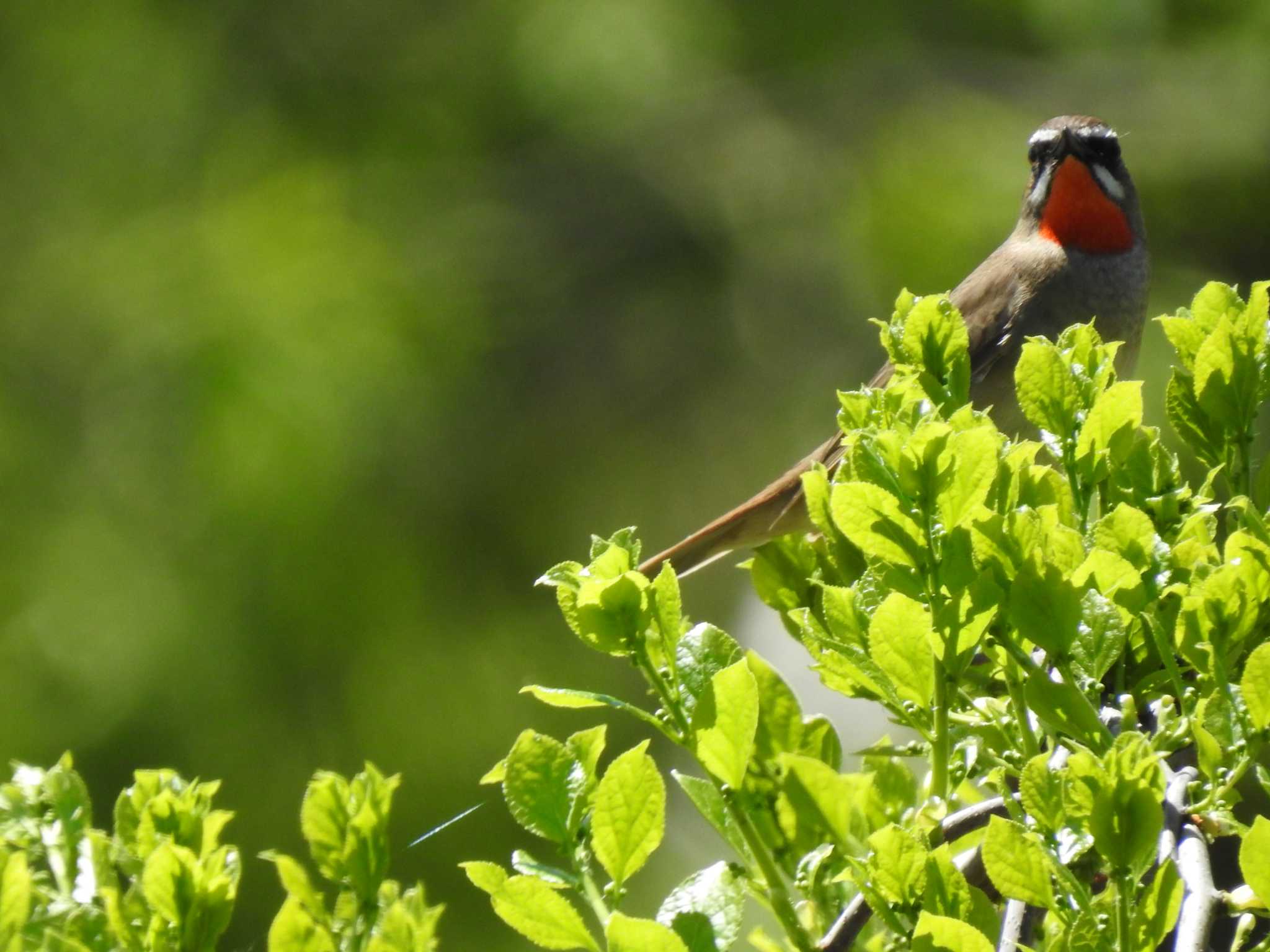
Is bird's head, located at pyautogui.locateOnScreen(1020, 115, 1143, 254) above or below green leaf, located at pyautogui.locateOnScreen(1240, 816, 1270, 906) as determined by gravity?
above

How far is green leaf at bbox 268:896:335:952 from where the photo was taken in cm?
83

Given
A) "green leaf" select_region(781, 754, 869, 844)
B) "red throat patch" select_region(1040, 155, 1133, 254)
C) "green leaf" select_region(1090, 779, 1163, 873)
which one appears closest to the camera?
"green leaf" select_region(1090, 779, 1163, 873)

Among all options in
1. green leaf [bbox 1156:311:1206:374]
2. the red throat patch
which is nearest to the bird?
the red throat patch

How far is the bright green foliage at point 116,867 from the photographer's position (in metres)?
0.87

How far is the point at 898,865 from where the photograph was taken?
80 cm

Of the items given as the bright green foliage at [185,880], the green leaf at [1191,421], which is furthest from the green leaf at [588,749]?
the green leaf at [1191,421]

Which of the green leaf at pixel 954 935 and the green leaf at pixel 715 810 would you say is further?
the green leaf at pixel 715 810

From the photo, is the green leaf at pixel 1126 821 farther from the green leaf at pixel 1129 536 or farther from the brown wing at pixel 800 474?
the brown wing at pixel 800 474

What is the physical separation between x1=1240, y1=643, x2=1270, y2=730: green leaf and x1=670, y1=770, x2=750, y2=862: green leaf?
0.28 meters

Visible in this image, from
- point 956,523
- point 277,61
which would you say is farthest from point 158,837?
point 277,61

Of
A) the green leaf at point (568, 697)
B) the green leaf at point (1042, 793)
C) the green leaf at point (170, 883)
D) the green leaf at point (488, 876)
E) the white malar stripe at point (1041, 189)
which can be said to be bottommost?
the green leaf at point (1042, 793)

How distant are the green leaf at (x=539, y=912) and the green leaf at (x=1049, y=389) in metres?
0.44

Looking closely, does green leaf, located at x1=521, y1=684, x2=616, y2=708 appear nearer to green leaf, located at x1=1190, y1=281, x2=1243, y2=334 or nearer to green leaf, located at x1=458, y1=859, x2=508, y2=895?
green leaf, located at x1=458, y1=859, x2=508, y2=895

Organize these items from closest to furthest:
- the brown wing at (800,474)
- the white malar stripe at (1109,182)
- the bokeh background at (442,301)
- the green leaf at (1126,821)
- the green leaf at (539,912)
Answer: the green leaf at (1126,821) < the green leaf at (539,912) < the brown wing at (800,474) < the white malar stripe at (1109,182) < the bokeh background at (442,301)
